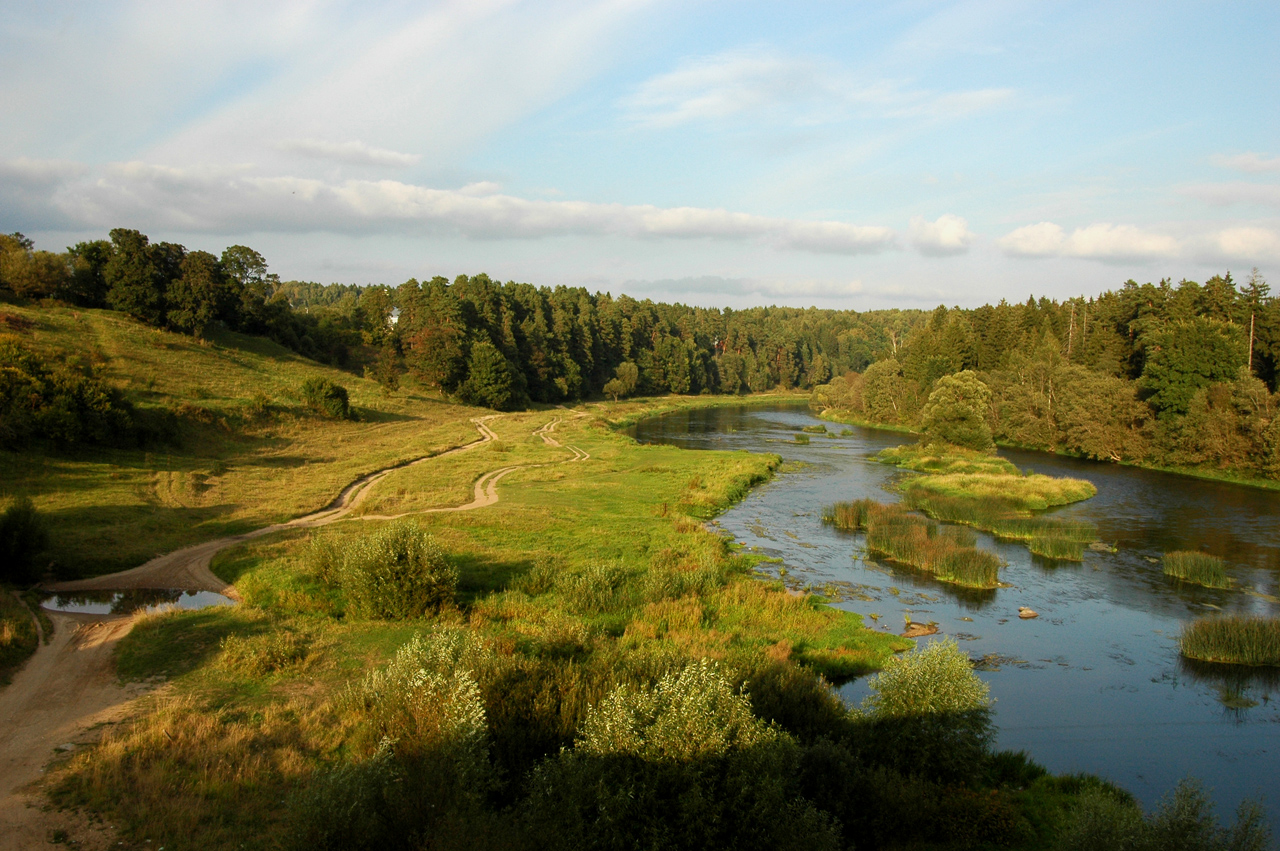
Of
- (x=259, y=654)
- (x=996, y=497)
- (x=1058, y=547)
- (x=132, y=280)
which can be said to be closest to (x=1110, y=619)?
(x=1058, y=547)

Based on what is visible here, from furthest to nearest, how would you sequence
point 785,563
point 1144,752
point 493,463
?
point 493,463
point 785,563
point 1144,752

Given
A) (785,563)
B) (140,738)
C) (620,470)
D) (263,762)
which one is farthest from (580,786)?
(620,470)

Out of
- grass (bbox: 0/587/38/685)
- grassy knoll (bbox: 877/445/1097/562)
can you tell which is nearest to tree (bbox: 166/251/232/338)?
grass (bbox: 0/587/38/685)

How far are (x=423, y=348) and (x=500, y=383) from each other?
378 inches

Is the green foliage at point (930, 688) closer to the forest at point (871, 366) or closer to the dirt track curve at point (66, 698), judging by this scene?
the dirt track curve at point (66, 698)

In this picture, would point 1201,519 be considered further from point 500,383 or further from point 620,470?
point 500,383

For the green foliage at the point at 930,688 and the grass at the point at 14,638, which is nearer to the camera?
the green foliage at the point at 930,688

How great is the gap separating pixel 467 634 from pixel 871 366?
291 feet

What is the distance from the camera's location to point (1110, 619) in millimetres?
22922

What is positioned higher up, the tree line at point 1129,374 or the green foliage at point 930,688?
the tree line at point 1129,374

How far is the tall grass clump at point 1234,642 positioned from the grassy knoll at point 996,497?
931 centimetres

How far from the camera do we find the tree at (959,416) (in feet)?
190

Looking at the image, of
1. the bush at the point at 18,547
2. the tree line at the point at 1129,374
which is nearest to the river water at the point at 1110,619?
the tree line at the point at 1129,374

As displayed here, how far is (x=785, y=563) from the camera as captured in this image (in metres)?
28.3
